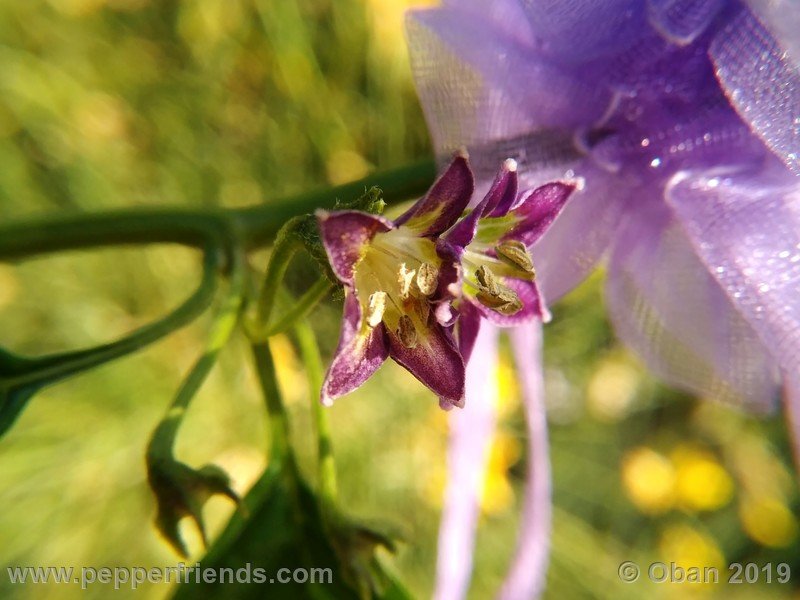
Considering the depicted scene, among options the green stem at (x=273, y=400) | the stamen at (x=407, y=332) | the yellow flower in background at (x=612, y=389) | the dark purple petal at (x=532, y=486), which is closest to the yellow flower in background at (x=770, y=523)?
the yellow flower in background at (x=612, y=389)

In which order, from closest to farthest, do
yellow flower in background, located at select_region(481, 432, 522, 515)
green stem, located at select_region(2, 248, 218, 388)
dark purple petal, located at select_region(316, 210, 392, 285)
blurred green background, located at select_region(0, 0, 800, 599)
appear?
dark purple petal, located at select_region(316, 210, 392, 285), green stem, located at select_region(2, 248, 218, 388), blurred green background, located at select_region(0, 0, 800, 599), yellow flower in background, located at select_region(481, 432, 522, 515)

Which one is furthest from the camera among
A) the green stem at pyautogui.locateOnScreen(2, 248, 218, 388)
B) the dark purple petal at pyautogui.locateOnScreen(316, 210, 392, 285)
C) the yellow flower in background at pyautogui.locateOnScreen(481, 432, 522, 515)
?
the yellow flower in background at pyautogui.locateOnScreen(481, 432, 522, 515)

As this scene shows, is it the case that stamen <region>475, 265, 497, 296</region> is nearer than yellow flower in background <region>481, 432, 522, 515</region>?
Yes

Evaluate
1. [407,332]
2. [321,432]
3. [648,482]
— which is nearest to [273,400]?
[321,432]

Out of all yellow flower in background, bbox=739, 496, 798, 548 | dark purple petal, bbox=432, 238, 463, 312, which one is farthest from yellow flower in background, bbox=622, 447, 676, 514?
dark purple petal, bbox=432, 238, 463, 312

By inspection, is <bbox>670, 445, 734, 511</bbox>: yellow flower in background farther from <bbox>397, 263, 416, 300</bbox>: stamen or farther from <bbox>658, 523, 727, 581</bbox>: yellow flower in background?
<bbox>397, 263, 416, 300</bbox>: stamen

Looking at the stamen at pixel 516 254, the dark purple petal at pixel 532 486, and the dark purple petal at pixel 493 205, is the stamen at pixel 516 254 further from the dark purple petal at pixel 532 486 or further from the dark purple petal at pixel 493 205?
the dark purple petal at pixel 532 486

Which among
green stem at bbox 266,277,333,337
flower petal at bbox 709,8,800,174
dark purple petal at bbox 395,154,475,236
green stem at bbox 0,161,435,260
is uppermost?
green stem at bbox 0,161,435,260
